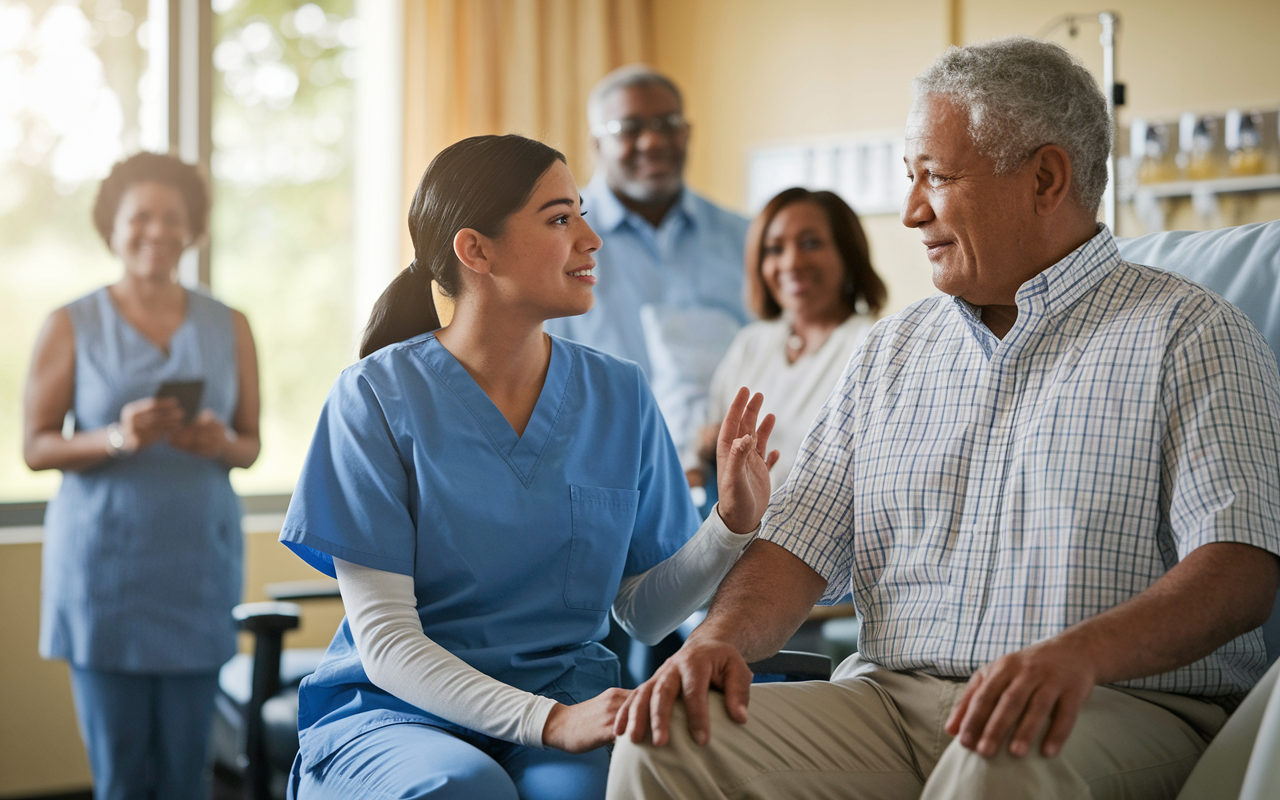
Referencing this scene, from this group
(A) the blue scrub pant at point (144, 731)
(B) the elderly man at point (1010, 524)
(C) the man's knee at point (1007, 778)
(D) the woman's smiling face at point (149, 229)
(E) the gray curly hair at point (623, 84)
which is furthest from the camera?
(E) the gray curly hair at point (623, 84)

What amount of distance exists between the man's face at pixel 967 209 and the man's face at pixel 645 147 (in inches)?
68.5

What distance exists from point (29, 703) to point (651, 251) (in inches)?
81.6

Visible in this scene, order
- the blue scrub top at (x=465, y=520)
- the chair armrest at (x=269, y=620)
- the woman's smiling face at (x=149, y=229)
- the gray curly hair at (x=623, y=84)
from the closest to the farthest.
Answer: the blue scrub top at (x=465, y=520) < the chair armrest at (x=269, y=620) < the woman's smiling face at (x=149, y=229) < the gray curly hair at (x=623, y=84)

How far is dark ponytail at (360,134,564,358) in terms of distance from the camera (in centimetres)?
153

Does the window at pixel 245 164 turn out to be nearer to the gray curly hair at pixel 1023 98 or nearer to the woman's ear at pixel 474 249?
the woman's ear at pixel 474 249

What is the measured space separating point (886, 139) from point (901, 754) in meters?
2.86

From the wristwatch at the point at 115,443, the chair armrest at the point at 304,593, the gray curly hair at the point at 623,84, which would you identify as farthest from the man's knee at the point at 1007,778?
the gray curly hair at the point at 623,84

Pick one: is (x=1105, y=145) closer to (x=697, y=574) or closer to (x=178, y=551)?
(x=697, y=574)

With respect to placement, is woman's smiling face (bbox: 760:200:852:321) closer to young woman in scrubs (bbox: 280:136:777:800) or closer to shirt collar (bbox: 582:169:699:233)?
shirt collar (bbox: 582:169:699:233)

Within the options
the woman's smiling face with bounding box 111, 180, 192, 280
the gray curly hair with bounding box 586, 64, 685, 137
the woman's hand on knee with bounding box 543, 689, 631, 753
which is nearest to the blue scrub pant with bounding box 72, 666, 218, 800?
the woman's smiling face with bounding box 111, 180, 192, 280

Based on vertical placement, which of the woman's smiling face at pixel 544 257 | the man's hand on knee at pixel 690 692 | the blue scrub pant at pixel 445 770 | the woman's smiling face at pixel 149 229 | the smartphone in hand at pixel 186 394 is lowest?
the blue scrub pant at pixel 445 770

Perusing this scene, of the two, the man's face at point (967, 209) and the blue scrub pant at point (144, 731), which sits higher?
the man's face at point (967, 209)

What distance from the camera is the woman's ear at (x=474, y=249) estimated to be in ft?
5.03

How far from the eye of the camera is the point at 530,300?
5.01 feet
